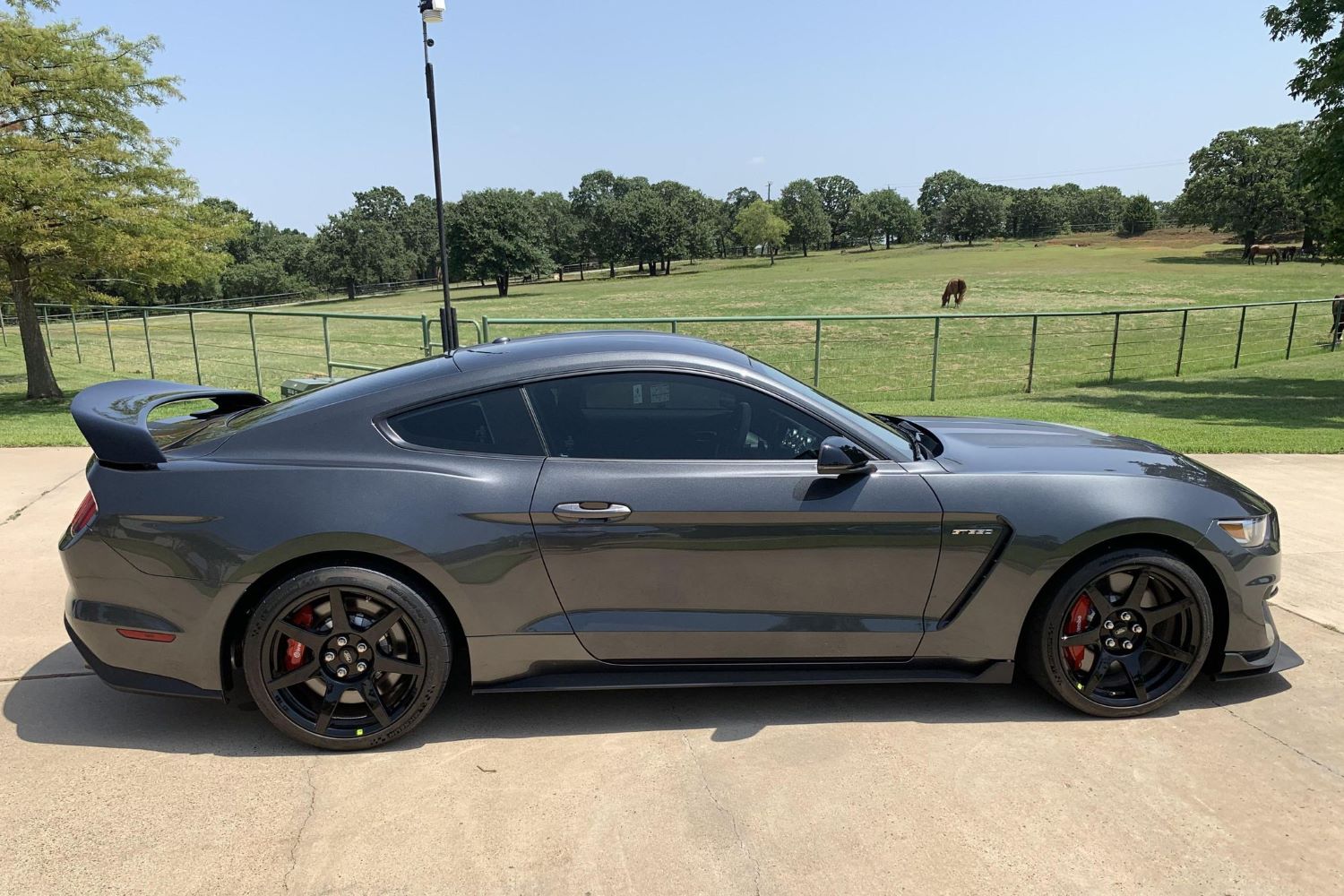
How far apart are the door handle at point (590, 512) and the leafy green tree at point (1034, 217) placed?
141601mm

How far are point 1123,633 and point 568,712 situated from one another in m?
2.17

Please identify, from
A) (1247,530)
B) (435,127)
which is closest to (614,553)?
(1247,530)

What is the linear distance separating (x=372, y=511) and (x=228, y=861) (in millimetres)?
1127

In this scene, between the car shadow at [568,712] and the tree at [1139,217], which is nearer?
the car shadow at [568,712]

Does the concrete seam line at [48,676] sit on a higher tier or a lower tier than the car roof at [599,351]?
lower

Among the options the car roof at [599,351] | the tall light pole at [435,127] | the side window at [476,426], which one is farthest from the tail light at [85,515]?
the tall light pole at [435,127]

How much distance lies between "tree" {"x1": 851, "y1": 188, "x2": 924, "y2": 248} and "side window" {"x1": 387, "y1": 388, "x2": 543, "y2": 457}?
13009 centimetres

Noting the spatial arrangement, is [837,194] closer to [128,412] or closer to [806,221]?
[806,221]

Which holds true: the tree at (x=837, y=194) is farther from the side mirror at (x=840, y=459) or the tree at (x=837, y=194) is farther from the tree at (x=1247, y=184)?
the side mirror at (x=840, y=459)

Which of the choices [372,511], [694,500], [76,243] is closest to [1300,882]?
[694,500]

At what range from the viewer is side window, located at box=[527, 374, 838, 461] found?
3158 millimetres

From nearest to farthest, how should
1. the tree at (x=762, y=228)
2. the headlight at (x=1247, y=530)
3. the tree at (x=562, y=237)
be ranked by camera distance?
the headlight at (x=1247, y=530) → the tree at (x=562, y=237) → the tree at (x=762, y=228)

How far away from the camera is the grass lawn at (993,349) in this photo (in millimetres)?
12508

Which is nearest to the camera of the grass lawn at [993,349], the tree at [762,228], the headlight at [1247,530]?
the headlight at [1247,530]
